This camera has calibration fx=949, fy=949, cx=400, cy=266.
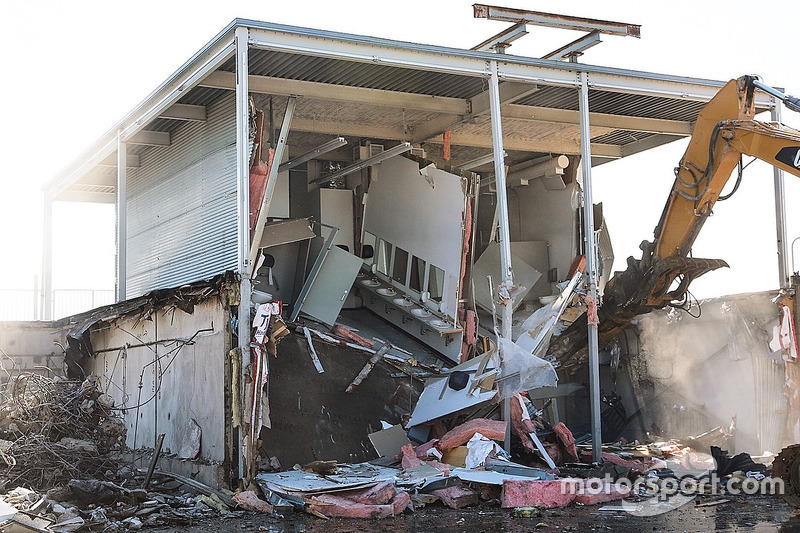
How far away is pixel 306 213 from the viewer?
17.8m

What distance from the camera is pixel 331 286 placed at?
1578 centimetres

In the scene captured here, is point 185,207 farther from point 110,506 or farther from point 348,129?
point 110,506

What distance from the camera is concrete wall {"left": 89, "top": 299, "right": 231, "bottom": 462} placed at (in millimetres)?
11781

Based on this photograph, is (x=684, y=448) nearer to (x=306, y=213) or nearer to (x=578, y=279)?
(x=578, y=279)

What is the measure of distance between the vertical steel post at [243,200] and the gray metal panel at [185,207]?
104 centimetres

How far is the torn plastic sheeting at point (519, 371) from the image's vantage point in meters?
12.5

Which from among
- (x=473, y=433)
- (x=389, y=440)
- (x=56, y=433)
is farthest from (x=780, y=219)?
(x=56, y=433)

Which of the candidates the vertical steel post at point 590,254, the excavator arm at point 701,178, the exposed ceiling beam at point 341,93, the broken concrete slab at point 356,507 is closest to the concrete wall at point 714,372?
the excavator arm at point 701,178

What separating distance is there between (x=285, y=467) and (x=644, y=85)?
320 inches

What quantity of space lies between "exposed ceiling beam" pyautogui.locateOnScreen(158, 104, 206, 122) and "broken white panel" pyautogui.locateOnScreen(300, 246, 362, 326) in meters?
3.13

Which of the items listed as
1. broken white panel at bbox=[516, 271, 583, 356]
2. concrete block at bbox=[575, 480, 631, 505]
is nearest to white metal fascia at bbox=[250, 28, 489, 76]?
broken white panel at bbox=[516, 271, 583, 356]

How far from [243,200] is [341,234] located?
19.2 feet

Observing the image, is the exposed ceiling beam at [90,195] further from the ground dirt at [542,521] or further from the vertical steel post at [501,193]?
the ground dirt at [542,521]

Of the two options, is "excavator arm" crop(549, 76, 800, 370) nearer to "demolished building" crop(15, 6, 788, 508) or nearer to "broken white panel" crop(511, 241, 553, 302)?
"demolished building" crop(15, 6, 788, 508)
